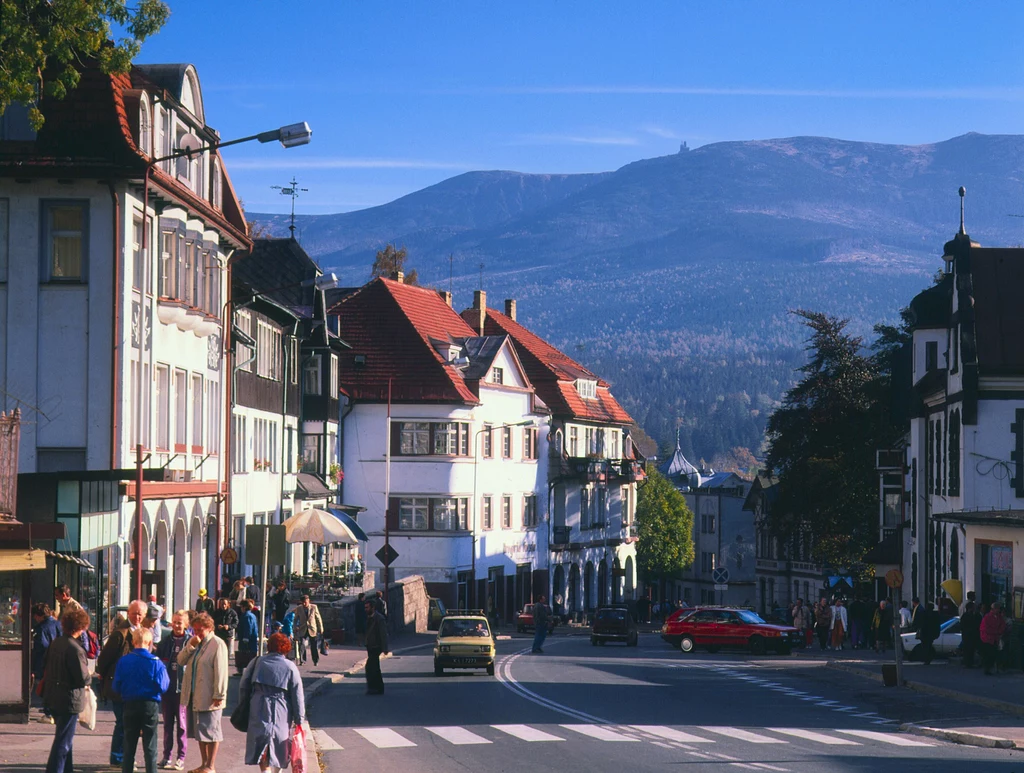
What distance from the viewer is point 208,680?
17344 millimetres

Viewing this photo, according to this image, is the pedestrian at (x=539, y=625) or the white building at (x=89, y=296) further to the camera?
the pedestrian at (x=539, y=625)

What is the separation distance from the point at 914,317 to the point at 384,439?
26.9 m

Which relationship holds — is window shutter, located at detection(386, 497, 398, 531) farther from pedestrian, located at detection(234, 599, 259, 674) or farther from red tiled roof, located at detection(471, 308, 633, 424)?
pedestrian, located at detection(234, 599, 259, 674)

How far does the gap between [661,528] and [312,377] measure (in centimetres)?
7493

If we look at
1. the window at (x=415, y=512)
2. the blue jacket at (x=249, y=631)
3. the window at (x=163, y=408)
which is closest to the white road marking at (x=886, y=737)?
the blue jacket at (x=249, y=631)

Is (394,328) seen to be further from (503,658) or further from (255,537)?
(255,537)

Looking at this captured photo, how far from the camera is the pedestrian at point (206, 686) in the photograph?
17312 millimetres

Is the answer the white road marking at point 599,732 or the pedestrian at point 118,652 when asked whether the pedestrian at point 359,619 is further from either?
the pedestrian at point 118,652

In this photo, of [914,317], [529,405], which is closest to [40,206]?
[914,317]

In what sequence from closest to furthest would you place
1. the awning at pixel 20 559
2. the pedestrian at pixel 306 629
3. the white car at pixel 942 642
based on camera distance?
1. the awning at pixel 20 559
2. the pedestrian at pixel 306 629
3. the white car at pixel 942 642

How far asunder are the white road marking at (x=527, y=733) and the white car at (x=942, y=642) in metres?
19.9

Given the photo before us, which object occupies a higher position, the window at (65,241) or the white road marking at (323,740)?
the window at (65,241)

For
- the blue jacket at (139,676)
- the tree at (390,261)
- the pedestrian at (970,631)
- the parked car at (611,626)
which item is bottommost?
the parked car at (611,626)

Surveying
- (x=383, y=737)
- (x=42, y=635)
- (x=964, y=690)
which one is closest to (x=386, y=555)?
(x=964, y=690)
